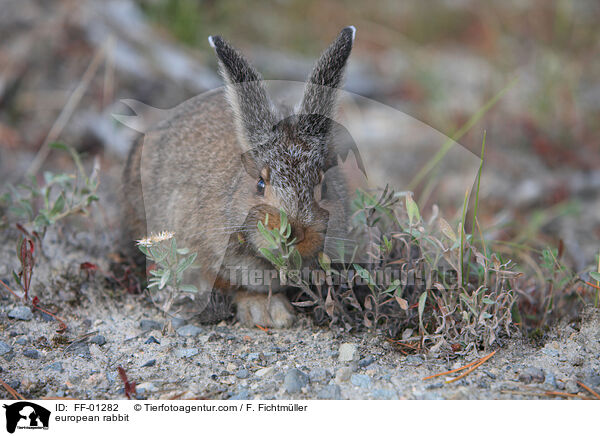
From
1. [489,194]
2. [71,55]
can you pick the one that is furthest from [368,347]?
[71,55]

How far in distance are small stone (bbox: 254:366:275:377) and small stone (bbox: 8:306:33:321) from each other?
1.71 metres

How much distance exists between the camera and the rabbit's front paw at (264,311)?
4.10 m

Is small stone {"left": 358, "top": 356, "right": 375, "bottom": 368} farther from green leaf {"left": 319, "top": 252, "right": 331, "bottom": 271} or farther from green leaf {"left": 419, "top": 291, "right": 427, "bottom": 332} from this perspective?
green leaf {"left": 319, "top": 252, "right": 331, "bottom": 271}

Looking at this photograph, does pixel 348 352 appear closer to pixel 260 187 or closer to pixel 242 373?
pixel 242 373

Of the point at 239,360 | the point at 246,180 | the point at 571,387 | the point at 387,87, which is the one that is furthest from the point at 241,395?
the point at 387,87

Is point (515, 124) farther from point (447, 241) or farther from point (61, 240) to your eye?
point (61, 240)

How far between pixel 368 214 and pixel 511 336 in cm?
125

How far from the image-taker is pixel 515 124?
25.4 ft

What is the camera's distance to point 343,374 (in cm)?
344

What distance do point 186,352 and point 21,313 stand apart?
1239 mm
